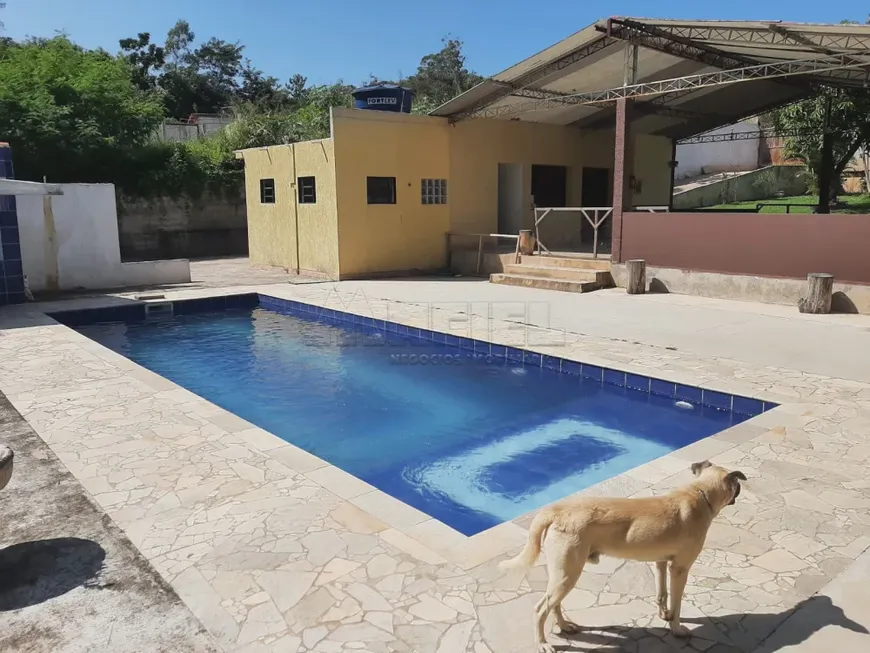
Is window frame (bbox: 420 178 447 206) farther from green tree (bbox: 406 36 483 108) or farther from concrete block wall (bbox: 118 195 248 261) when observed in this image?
green tree (bbox: 406 36 483 108)

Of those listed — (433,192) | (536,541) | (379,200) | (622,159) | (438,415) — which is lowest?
(438,415)

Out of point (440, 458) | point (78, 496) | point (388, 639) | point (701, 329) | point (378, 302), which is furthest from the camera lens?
point (378, 302)

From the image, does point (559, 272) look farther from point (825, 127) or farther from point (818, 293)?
point (825, 127)

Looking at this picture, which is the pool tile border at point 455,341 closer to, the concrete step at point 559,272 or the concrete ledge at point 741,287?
the concrete step at point 559,272

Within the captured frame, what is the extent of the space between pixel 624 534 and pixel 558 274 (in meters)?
11.6

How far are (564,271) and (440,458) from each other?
8.52m

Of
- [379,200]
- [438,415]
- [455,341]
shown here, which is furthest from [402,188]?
[438,415]

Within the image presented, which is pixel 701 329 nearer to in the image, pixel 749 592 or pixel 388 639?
pixel 749 592

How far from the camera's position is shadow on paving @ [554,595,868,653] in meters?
2.71

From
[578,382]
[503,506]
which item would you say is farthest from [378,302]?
[503,506]

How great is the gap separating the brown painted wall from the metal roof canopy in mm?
2301

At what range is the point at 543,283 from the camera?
45.0ft

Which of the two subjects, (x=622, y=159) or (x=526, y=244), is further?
(x=526, y=244)

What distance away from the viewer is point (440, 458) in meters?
6.11
